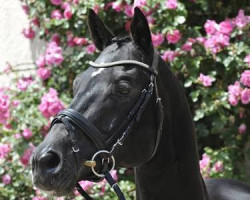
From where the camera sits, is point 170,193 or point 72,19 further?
point 72,19

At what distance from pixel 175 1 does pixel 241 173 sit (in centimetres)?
128

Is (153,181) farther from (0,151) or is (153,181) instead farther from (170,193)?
(0,151)

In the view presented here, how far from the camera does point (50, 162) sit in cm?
184

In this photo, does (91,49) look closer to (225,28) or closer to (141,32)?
(225,28)

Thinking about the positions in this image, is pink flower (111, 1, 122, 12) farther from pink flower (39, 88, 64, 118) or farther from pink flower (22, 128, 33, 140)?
pink flower (22, 128, 33, 140)

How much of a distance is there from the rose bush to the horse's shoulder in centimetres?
77

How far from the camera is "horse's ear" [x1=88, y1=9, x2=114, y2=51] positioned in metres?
2.23

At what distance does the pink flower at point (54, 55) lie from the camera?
434cm

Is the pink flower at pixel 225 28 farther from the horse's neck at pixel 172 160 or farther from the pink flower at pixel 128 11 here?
the horse's neck at pixel 172 160

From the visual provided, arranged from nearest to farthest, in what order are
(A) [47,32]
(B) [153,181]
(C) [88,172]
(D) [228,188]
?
(C) [88,172] < (B) [153,181] < (D) [228,188] < (A) [47,32]

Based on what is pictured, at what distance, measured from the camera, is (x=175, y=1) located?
3965mm

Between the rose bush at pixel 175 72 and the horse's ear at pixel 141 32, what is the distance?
1.71m

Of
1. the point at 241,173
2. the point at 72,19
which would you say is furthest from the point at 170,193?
the point at 72,19

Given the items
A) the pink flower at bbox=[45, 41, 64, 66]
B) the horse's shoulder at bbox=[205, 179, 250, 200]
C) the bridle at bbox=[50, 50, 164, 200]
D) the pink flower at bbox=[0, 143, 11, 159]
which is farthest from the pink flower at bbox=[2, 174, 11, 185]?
the bridle at bbox=[50, 50, 164, 200]
